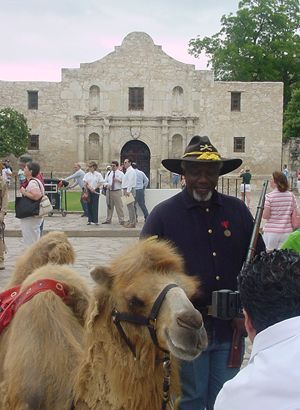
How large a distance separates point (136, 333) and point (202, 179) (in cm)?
133

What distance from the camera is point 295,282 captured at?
184 centimetres

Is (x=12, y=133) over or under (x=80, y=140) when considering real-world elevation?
over

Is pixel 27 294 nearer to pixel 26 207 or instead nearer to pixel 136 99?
pixel 26 207

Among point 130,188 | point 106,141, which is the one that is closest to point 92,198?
point 130,188

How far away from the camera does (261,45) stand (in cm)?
5628

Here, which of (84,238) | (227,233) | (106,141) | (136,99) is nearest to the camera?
(227,233)

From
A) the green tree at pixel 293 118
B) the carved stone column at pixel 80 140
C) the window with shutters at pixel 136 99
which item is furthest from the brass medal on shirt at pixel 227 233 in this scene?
the green tree at pixel 293 118

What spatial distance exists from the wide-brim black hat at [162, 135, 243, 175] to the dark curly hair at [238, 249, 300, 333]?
1985 millimetres

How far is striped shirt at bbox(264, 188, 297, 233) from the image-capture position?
9.54 m

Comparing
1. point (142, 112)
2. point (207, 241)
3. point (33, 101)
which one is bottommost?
point (207, 241)

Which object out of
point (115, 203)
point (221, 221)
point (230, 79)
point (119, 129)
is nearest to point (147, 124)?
point (119, 129)

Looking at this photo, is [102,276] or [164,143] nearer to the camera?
[102,276]

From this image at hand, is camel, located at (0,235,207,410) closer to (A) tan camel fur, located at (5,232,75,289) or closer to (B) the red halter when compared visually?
(B) the red halter

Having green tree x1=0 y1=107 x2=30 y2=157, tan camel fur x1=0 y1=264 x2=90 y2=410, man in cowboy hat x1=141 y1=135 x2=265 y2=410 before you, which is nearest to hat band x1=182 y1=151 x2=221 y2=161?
man in cowboy hat x1=141 y1=135 x2=265 y2=410
